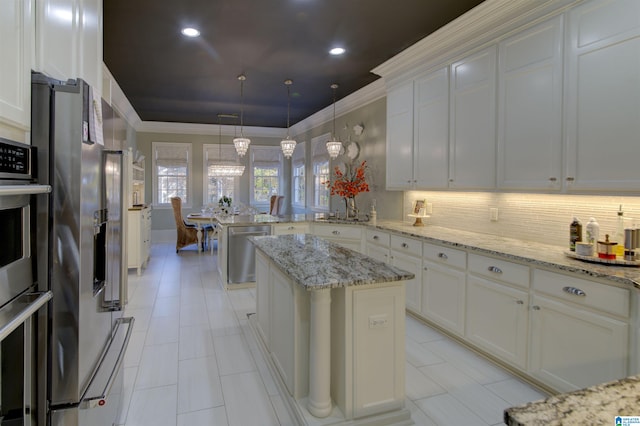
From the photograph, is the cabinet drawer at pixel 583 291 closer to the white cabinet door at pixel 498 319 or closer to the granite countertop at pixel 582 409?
the white cabinet door at pixel 498 319

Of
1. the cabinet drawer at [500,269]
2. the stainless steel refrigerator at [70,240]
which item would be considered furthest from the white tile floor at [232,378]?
the stainless steel refrigerator at [70,240]

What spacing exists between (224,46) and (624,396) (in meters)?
4.17

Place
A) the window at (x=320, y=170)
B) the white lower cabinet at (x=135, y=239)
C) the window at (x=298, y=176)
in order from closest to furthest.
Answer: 1. the white lower cabinet at (x=135, y=239)
2. the window at (x=320, y=170)
3. the window at (x=298, y=176)

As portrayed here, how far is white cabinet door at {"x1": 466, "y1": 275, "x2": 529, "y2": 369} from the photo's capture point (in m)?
2.50

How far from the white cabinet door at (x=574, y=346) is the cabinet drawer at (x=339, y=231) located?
102 inches

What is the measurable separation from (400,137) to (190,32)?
8.36 feet

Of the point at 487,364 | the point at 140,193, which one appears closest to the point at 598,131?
the point at 487,364

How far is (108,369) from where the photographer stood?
5.46 ft

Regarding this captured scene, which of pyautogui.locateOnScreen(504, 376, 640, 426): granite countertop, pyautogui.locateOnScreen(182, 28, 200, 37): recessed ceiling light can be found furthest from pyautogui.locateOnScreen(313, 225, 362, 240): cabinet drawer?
pyautogui.locateOnScreen(504, 376, 640, 426): granite countertop

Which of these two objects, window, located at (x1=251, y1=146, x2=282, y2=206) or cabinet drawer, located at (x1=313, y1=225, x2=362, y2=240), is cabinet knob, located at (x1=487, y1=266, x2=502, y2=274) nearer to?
cabinet drawer, located at (x1=313, y1=225, x2=362, y2=240)

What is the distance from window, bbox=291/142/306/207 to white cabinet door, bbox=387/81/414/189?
3.94 metres

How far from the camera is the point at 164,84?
5.36 m

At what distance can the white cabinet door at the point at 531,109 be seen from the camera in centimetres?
258

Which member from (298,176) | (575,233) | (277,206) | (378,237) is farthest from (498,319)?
(298,176)
